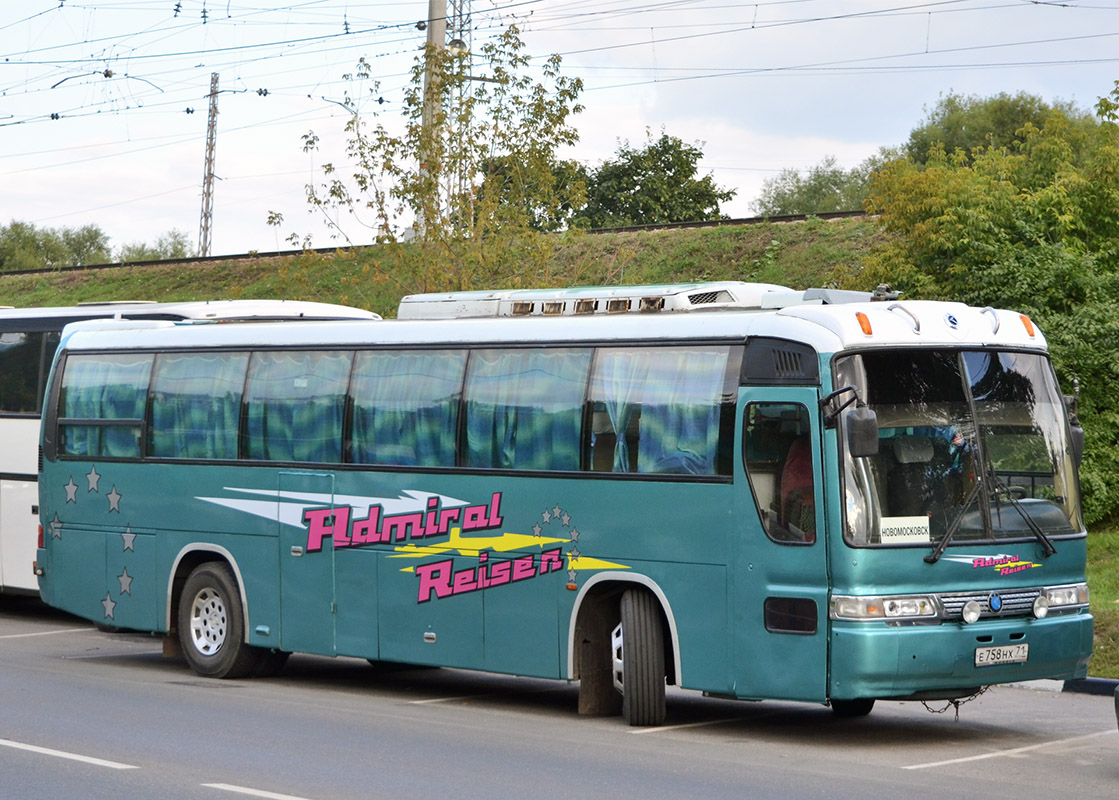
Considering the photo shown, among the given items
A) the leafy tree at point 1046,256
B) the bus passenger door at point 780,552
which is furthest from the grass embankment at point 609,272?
the bus passenger door at point 780,552

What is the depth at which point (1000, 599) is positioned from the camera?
1044 centimetres

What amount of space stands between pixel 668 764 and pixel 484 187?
14.7 metres

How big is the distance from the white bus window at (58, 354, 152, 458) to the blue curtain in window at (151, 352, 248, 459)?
0.28m

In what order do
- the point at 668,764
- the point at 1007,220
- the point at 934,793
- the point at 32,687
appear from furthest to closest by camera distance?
the point at 1007,220, the point at 32,687, the point at 668,764, the point at 934,793

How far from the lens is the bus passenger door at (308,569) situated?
1351 centimetres

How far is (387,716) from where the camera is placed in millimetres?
12031

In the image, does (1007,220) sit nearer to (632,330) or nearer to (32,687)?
(632,330)

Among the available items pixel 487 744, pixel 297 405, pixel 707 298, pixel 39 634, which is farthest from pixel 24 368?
pixel 487 744

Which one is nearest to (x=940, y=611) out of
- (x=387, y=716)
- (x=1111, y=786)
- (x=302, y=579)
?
(x=1111, y=786)

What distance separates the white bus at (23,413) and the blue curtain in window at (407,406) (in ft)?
19.8

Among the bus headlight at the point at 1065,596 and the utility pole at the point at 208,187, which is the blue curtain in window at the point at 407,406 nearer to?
the bus headlight at the point at 1065,596

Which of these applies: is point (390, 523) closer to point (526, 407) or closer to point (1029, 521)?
point (526, 407)

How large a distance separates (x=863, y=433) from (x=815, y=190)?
6878 centimetres

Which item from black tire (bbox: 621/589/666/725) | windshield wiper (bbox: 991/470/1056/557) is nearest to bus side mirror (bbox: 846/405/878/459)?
windshield wiper (bbox: 991/470/1056/557)
